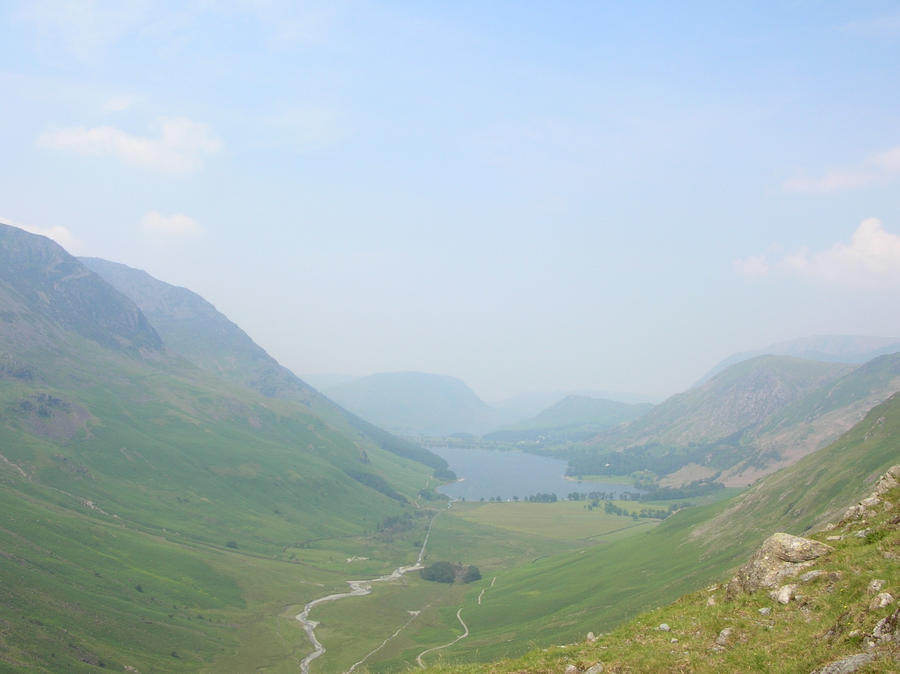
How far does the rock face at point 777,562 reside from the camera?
1164 inches

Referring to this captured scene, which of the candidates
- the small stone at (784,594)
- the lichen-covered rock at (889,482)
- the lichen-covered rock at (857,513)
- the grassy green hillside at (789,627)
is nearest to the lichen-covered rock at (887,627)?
the grassy green hillside at (789,627)

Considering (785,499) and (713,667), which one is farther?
(785,499)

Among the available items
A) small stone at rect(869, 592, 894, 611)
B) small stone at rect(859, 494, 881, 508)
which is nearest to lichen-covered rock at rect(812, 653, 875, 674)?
small stone at rect(869, 592, 894, 611)

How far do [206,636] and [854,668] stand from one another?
16234cm

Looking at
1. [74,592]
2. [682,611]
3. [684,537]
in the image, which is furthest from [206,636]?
[682,611]

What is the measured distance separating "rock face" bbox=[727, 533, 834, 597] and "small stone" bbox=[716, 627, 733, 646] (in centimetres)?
462

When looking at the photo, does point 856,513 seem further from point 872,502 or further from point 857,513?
point 872,502

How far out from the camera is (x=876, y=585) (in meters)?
23.6

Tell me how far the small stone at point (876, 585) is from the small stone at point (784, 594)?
157 inches

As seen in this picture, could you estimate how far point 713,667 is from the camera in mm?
23734

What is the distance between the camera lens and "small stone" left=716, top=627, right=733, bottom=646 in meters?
25.6

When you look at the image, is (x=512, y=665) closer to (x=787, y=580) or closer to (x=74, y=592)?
(x=787, y=580)

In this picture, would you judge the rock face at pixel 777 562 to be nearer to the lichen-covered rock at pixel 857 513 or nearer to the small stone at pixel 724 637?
the small stone at pixel 724 637

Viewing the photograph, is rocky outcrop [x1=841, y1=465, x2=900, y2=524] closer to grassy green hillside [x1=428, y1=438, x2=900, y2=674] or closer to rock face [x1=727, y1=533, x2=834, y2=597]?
grassy green hillside [x1=428, y1=438, x2=900, y2=674]
